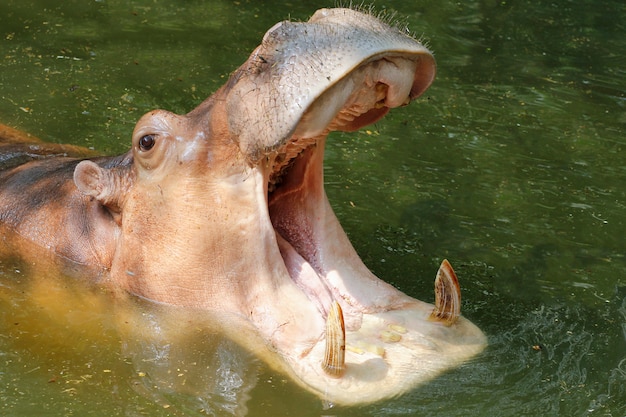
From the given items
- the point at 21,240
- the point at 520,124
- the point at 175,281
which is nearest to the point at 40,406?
the point at 175,281

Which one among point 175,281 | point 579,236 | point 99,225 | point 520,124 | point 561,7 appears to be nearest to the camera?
point 175,281

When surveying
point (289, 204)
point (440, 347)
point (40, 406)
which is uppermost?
point (289, 204)

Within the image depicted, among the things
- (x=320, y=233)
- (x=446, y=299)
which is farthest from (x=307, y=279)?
(x=446, y=299)

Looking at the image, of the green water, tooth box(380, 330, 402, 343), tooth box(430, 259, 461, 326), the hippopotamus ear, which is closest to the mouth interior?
tooth box(380, 330, 402, 343)

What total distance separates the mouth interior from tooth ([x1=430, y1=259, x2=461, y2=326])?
335mm

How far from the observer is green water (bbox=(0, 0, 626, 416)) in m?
4.48

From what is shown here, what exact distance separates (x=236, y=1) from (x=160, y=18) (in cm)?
94

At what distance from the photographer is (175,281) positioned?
4613mm

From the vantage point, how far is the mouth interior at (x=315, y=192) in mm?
4148

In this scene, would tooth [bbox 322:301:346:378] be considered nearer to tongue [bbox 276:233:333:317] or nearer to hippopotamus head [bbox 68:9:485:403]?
hippopotamus head [bbox 68:9:485:403]

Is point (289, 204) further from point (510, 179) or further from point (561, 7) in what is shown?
point (561, 7)

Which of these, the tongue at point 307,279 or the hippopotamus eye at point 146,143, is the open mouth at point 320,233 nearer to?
the tongue at point 307,279

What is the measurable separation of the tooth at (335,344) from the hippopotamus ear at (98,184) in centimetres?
128

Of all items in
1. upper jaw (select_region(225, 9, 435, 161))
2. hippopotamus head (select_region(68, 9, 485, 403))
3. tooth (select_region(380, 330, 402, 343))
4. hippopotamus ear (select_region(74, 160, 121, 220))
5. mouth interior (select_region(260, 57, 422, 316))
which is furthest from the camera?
hippopotamus ear (select_region(74, 160, 121, 220))
